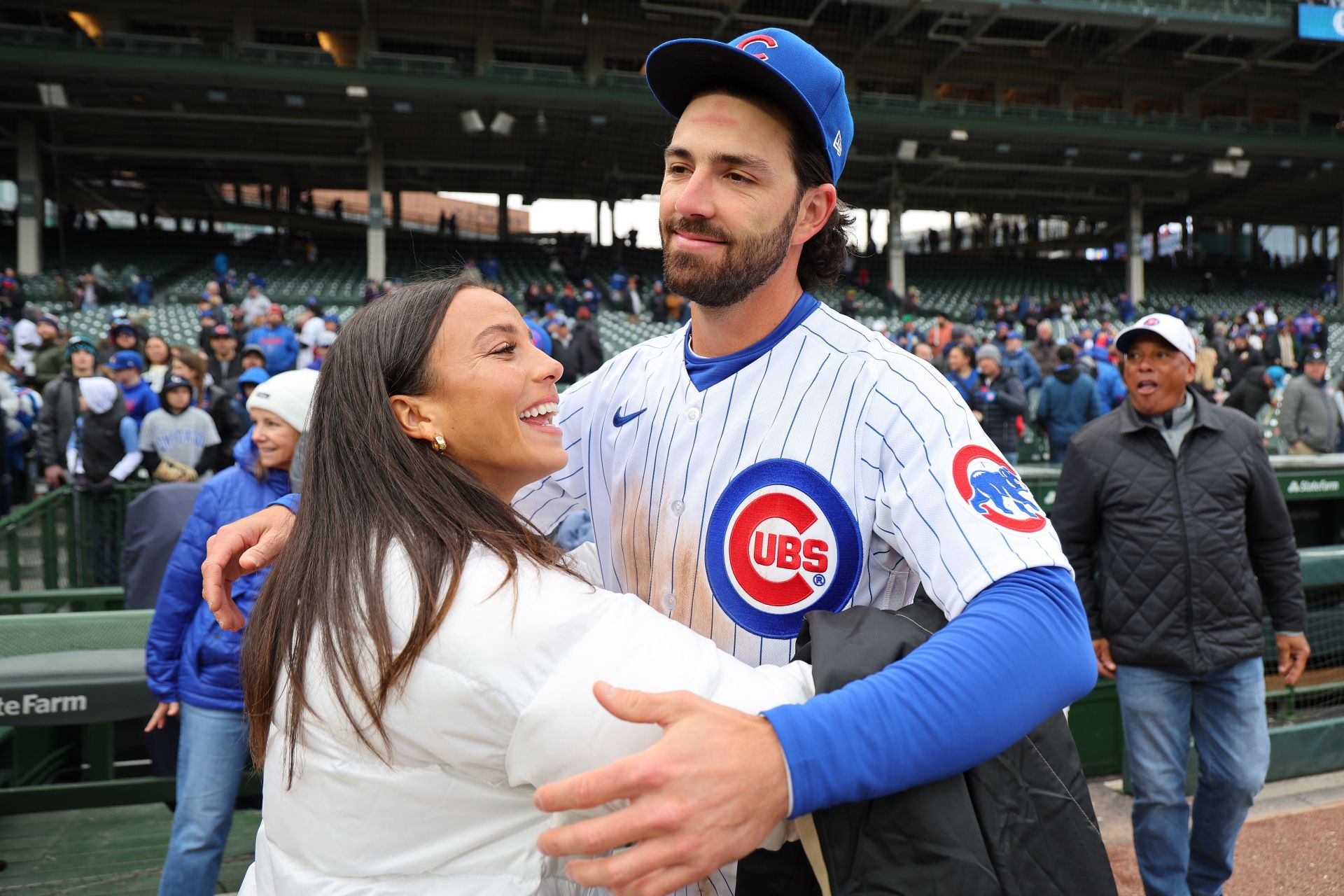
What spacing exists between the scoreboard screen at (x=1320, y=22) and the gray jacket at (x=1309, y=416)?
84.4 feet

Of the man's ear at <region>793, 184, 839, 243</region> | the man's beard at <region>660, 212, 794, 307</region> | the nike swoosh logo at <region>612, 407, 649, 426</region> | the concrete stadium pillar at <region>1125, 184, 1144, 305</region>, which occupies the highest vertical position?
the concrete stadium pillar at <region>1125, 184, 1144, 305</region>

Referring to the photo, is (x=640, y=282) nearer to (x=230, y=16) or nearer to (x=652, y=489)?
(x=230, y=16)

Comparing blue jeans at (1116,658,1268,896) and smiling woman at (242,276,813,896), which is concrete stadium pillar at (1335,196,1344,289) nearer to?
blue jeans at (1116,658,1268,896)

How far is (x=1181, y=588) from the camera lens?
3459 millimetres

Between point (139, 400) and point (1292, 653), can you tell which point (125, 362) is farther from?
point (1292, 653)

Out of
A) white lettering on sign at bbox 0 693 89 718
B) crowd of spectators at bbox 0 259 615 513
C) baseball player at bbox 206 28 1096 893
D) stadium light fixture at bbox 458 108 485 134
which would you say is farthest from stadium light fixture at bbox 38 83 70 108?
baseball player at bbox 206 28 1096 893

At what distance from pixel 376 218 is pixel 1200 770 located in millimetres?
26266

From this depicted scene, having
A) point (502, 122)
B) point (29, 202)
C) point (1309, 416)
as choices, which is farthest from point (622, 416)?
point (29, 202)

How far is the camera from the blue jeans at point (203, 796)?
10.3 ft

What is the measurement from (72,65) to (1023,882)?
26.9 metres

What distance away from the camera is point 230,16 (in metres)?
25.8

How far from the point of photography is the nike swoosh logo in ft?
5.94

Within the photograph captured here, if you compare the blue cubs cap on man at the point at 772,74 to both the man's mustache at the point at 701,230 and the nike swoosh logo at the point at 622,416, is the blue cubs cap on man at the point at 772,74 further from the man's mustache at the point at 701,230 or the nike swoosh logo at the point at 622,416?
the nike swoosh logo at the point at 622,416

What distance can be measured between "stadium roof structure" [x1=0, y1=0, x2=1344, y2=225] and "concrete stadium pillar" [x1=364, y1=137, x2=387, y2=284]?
1.83 feet
